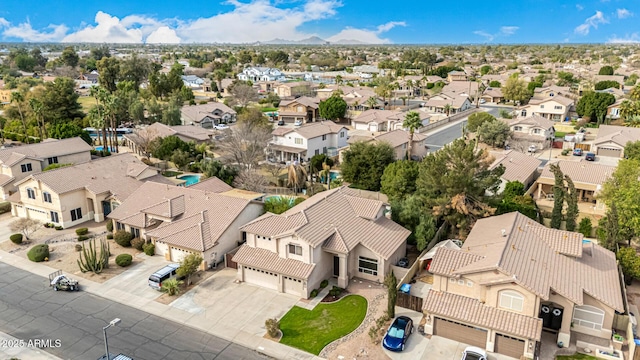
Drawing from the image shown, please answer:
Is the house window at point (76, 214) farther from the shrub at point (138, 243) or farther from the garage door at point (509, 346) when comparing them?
the garage door at point (509, 346)

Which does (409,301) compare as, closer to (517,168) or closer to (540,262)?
(540,262)

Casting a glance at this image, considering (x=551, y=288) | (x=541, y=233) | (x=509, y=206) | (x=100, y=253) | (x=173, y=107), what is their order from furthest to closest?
(x=173, y=107), (x=509, y=206), (x=100, y=253), (x=541, y=233), (x=551, y=288)

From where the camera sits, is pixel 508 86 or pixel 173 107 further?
pixel 508 86

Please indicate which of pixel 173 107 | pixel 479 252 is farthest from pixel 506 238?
pixel 173 107

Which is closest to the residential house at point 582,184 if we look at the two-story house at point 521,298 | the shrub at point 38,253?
the two-story house at point 521,298

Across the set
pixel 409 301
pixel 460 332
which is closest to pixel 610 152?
pixel 409 301

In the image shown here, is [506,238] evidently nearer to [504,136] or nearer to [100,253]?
[100,253]
